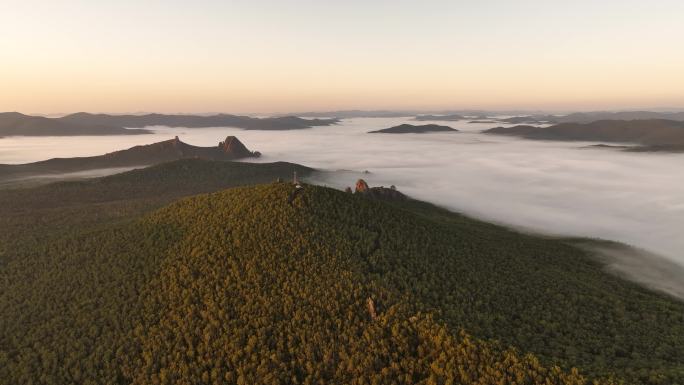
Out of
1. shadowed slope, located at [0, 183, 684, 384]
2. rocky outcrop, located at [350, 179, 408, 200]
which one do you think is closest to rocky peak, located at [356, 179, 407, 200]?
rocky outcrop, located at [350, 179, 408, 200]

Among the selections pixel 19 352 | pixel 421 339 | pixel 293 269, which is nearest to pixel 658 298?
pixel 421 339

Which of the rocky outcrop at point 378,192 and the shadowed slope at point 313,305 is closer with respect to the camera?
the shadowed slope at point 313,305

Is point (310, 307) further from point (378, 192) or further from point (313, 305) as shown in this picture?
point (378, 192)

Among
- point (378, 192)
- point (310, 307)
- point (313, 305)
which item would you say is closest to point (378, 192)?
point (378, 192)

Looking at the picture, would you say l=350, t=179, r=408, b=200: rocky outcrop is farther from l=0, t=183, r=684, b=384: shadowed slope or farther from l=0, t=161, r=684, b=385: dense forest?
l=0, t=183, r=684, b=384: shadowed slope

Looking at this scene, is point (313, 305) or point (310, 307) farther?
point (313, 305)

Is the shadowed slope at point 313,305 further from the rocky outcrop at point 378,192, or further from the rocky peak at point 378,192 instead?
the rocky outcrop at point 378,192

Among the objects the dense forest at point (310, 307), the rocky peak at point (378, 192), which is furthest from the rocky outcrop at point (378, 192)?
the dense forest at point (310, 307)

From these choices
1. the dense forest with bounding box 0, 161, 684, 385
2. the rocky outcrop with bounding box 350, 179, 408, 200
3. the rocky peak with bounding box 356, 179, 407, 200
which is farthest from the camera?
the rocky outcrop with bounding box 350, 179, 408, 200
